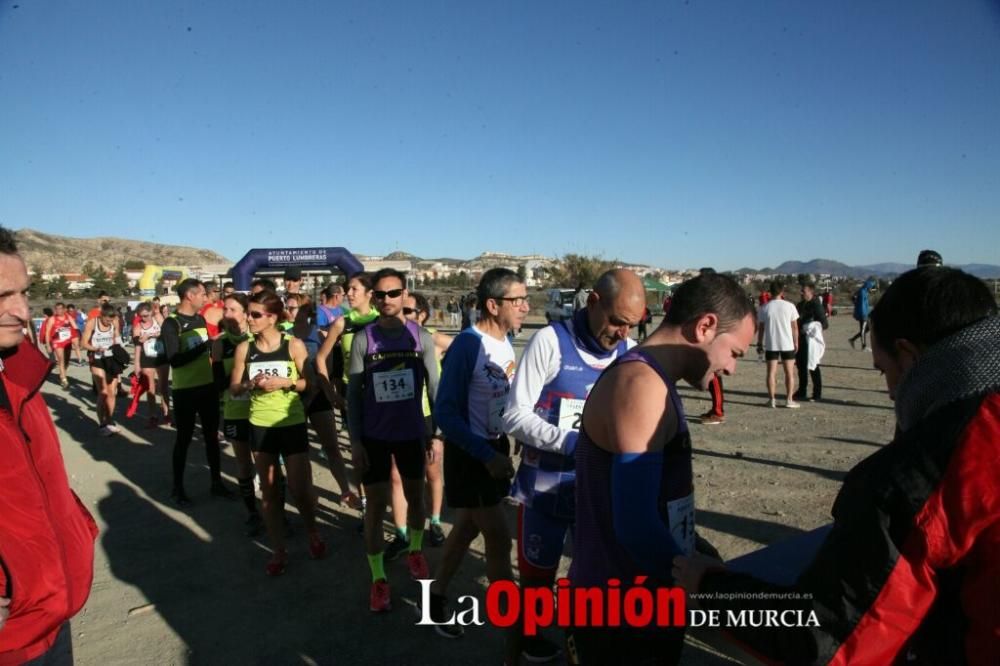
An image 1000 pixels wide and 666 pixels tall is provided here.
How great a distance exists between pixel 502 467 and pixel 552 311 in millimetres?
22779

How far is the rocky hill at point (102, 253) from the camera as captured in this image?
85.8m

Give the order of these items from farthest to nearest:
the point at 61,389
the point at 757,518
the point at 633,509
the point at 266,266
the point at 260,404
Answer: the point at 266,266, the point at 61,389, the point at 757,518, the point at 260,404, the point at 633,509

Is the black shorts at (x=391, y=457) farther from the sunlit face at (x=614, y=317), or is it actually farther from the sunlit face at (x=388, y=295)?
the sunlit face at (x=614, y=317)

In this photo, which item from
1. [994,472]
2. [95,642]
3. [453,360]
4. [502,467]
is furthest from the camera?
[95,642]

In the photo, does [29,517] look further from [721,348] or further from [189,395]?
[189,395]

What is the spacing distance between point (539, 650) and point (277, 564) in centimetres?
213

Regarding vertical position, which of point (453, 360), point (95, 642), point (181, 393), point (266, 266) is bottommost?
point (95, 642)

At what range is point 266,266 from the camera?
24.9 m

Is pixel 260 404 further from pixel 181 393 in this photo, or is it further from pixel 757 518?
pixel 757 518

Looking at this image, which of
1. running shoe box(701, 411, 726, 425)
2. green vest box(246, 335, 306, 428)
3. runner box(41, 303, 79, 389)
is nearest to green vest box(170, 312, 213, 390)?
green vest box(246, 335, 306, 428)

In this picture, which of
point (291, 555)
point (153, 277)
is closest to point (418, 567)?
point (291, 555)

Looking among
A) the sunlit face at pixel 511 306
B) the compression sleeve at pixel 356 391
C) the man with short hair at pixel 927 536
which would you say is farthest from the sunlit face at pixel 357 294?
the man with short hair at pixel 927 536

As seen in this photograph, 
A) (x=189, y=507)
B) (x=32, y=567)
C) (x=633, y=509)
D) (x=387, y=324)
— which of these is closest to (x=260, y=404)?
(x=387, y=324)

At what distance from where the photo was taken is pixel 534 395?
2771 millimetres
